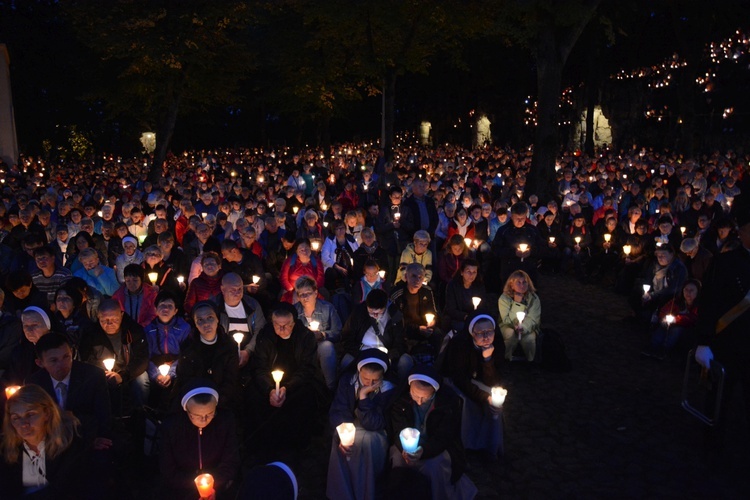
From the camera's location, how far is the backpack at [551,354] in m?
7.13

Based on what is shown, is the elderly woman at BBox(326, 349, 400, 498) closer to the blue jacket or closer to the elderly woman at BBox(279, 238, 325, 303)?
the blue jacket

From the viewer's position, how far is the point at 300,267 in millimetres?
8031

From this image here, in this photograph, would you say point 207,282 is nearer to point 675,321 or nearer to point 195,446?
point 195,446

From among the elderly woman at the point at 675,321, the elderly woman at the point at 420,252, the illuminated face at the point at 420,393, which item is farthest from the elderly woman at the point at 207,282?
the elderly woman at the point at 675,321

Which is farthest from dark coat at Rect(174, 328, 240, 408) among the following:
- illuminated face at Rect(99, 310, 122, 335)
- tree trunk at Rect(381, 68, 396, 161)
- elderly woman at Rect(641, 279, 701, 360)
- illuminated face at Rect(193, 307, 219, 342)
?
tree trunk at Rect(381, 68, 396, 161)

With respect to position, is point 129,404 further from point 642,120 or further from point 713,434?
point 642,120

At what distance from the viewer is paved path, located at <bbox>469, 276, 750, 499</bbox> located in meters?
4.79

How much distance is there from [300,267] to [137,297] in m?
2.16

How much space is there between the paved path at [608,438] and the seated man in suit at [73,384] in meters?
2.92

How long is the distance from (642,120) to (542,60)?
24926 millimetres

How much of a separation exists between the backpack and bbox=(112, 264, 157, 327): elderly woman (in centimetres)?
443

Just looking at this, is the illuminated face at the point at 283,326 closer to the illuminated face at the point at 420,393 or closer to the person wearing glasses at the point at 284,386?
the person wearing glasses at the point at 284,386

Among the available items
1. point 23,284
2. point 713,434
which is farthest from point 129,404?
point 713,434

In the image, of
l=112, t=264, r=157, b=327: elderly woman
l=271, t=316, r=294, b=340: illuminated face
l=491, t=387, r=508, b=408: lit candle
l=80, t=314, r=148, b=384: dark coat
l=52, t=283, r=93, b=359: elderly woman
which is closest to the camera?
l=491, t=387, r=508, b=408: lit candle
